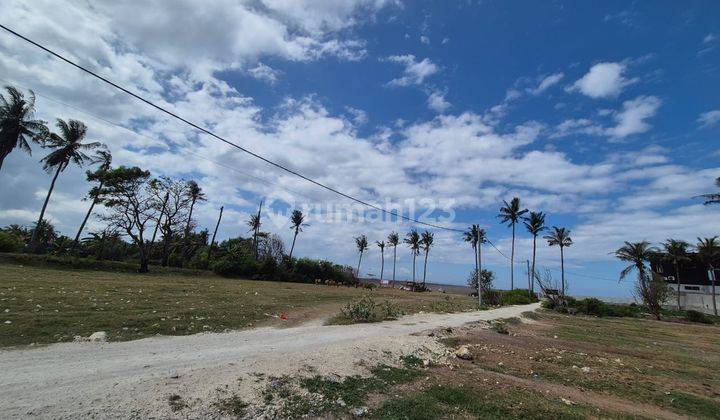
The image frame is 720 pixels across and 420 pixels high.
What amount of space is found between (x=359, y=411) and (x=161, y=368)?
3790mm

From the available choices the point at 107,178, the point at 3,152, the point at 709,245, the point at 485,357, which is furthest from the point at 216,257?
the point at 709,245

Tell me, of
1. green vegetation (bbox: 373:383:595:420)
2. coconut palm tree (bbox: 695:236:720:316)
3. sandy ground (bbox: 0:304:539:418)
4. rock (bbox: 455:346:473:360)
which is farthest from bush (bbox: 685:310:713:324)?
green vegetation (bbox: 373:383:595:420)

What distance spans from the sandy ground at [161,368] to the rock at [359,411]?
1.62 meters

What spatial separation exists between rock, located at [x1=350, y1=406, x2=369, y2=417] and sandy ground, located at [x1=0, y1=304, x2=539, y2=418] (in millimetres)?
1623

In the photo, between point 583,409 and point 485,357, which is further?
point 485,357

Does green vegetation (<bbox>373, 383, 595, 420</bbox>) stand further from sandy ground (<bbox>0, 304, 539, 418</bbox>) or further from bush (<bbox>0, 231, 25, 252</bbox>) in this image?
bush (<bbox>0, 231, 25, 252</bbox>)

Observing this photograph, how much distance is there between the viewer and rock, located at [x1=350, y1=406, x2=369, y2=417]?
20.6ft

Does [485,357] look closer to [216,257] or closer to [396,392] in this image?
[396,392]

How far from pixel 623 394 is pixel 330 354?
6.59 m

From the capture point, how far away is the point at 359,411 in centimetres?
637

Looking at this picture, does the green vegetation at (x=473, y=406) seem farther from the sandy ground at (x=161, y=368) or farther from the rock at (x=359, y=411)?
the sandy ground at (x=161, y=368)

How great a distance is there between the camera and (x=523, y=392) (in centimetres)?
798

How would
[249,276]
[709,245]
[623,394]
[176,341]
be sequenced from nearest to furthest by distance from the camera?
[623,394]
[176,341]
[709,245]
[249,276]

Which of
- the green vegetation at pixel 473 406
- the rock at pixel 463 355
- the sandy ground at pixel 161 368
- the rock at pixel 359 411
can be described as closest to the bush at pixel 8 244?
the sandy ground at pixel 161 368
